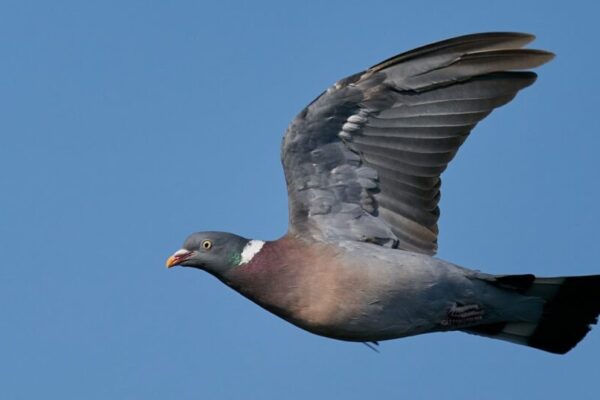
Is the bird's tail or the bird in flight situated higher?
the bird in flight

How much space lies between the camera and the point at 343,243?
12.5m

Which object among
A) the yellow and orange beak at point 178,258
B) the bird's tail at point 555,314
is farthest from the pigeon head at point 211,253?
the bird's tail at point 555,314

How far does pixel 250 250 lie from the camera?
12641mm

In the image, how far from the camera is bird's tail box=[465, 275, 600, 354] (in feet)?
41.4

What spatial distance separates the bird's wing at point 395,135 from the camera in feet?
40.8

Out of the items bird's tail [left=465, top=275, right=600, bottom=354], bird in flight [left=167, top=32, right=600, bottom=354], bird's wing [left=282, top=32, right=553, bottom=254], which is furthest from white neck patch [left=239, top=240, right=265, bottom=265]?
bird's tail [left=465, top=275, right=600, bottom=354]

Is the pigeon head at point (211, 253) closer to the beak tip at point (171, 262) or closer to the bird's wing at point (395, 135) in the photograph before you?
the beak tip at point (171, 262)

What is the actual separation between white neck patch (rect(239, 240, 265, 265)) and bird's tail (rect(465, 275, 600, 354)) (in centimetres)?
197

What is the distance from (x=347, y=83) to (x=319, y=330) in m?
2.07

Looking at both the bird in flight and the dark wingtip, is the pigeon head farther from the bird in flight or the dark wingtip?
the dark wingtip

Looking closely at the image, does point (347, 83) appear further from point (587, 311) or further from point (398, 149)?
point (587, 311)

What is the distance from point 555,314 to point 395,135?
2083mm

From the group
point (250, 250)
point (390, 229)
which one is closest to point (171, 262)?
point (250, 250)

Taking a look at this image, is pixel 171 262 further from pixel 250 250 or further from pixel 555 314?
pixel 555 314
